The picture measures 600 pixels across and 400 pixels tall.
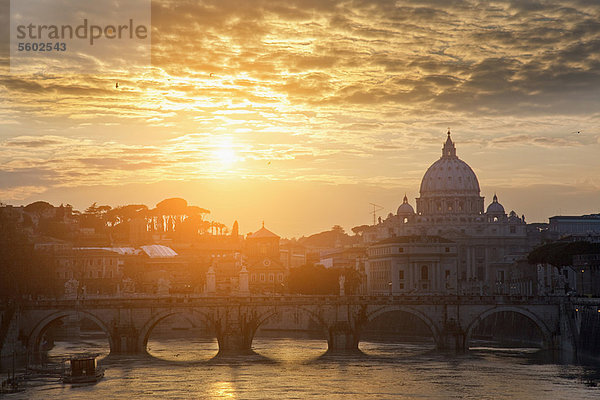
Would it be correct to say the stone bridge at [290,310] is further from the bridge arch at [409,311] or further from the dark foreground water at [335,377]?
the dark foreground water at [335,377]

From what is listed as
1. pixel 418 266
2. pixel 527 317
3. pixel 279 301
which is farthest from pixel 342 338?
pixel 418 266

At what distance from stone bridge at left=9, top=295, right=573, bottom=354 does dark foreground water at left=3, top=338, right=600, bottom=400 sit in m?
2.10

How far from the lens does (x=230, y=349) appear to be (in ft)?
307

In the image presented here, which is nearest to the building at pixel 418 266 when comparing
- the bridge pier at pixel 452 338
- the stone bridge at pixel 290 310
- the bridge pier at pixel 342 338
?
the stone bridge at pixel 290 310

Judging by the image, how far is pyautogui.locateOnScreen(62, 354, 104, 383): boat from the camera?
72688 millimetres

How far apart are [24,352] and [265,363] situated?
1965 cm

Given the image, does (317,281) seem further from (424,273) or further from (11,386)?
(11,386)

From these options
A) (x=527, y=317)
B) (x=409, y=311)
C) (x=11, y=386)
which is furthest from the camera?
(x=409, y=311)

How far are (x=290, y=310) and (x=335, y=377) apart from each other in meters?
20.2

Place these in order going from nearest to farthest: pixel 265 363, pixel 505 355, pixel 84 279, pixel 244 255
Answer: pixel 265 363, pixel 505 355, pixel 84 279, pixel 244 255

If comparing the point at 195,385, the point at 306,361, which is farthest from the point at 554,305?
the point at 195,385

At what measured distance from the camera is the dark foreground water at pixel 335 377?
68.1m

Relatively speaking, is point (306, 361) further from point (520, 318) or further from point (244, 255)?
point (244, 255)

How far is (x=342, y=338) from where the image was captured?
312ft
